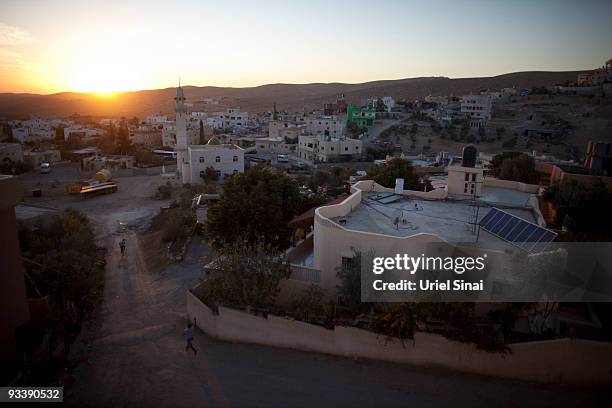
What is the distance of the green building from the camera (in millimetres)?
69438

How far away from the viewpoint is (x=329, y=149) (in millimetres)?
49562

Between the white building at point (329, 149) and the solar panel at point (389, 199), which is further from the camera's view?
the white building at point (329, 149)

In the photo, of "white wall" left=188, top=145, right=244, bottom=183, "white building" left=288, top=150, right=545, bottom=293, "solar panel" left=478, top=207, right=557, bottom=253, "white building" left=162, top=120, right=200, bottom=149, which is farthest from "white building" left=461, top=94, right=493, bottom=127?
"solar panel" left=478, top=207, right=557, bottom=253

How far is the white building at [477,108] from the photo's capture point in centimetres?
6881

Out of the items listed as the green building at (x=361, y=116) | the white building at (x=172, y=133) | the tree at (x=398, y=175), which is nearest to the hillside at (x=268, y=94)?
the green building at (x=361, y=116)

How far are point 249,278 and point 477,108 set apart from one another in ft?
231

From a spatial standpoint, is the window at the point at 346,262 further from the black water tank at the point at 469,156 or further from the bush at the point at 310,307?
the black water tank at the point at 469,156

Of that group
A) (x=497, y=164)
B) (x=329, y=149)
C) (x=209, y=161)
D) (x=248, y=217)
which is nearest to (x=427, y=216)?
(x=248, y=217)

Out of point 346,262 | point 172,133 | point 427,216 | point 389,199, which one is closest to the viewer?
point 346,262

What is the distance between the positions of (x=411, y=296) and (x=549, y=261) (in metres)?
3.20

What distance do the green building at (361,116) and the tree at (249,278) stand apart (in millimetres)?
60591

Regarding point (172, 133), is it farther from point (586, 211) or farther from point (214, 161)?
point (586, 211)

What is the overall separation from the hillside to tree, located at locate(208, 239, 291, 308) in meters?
119

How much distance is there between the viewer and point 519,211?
1448cm
